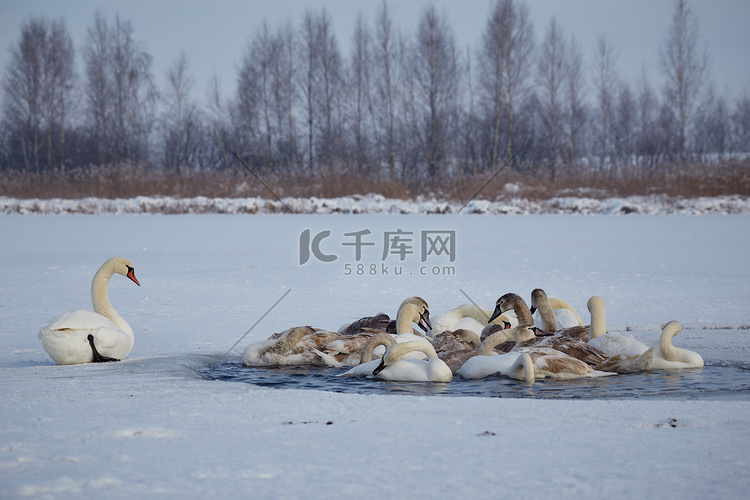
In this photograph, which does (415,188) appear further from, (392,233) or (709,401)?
(709,401)

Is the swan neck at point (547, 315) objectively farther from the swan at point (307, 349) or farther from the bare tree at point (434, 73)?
the bare tree at point (434, 73)

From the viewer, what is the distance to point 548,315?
529 centimetres

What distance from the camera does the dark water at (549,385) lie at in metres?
3.79

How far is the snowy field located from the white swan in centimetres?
59

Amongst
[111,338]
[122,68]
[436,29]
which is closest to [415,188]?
[436,29]

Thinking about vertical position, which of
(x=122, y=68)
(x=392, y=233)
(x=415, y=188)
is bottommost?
(x=392, y=233)

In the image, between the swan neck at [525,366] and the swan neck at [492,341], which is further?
the swan neck at [492,341]

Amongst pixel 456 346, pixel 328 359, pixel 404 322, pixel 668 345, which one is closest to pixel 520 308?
pixel 456 346

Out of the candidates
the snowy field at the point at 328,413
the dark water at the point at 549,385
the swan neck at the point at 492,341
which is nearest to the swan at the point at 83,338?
the snowy field at the point at 328,413

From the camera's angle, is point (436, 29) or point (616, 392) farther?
point (436, 29)

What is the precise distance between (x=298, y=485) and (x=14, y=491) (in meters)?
0.80

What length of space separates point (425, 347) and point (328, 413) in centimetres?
114

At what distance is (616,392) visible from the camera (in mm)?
3844

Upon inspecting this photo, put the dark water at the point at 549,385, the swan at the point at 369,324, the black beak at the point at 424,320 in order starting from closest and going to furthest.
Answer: the dark water at the point at 549,385, the black beak at the point at 424,320, the swan at the point at 369,324
